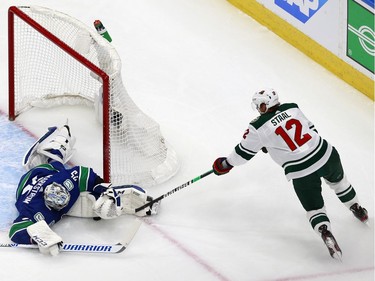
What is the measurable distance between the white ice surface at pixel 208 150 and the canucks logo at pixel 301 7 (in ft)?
0.81

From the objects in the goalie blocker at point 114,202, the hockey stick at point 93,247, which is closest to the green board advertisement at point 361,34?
the goalie blocker at point 114,202

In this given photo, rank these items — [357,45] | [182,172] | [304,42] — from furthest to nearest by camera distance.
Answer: [304,42], [357,45], [182,172]

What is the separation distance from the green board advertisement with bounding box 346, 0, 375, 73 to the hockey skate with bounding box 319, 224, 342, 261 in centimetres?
143

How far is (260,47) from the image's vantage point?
7258 mm

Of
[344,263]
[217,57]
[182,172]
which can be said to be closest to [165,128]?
[182,172]

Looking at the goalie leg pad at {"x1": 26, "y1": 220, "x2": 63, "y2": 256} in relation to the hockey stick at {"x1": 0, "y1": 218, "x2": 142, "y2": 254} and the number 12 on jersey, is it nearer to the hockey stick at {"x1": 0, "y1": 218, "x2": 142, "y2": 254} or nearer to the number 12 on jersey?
the hockey stick at {"x1": 0, "y1": 218, "x2": 142, "y2": 254}

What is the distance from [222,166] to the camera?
18.5 feet

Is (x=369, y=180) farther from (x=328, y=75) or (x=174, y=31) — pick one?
(x=174, y=31)

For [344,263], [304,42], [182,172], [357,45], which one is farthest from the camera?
[304,42]

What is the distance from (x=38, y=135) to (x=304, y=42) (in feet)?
5.78

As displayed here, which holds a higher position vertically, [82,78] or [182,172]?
[82,78]

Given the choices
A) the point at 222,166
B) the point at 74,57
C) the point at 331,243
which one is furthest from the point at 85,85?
the point at 331,243

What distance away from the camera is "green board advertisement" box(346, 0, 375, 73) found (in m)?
6.47

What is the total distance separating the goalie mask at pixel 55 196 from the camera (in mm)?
5504
